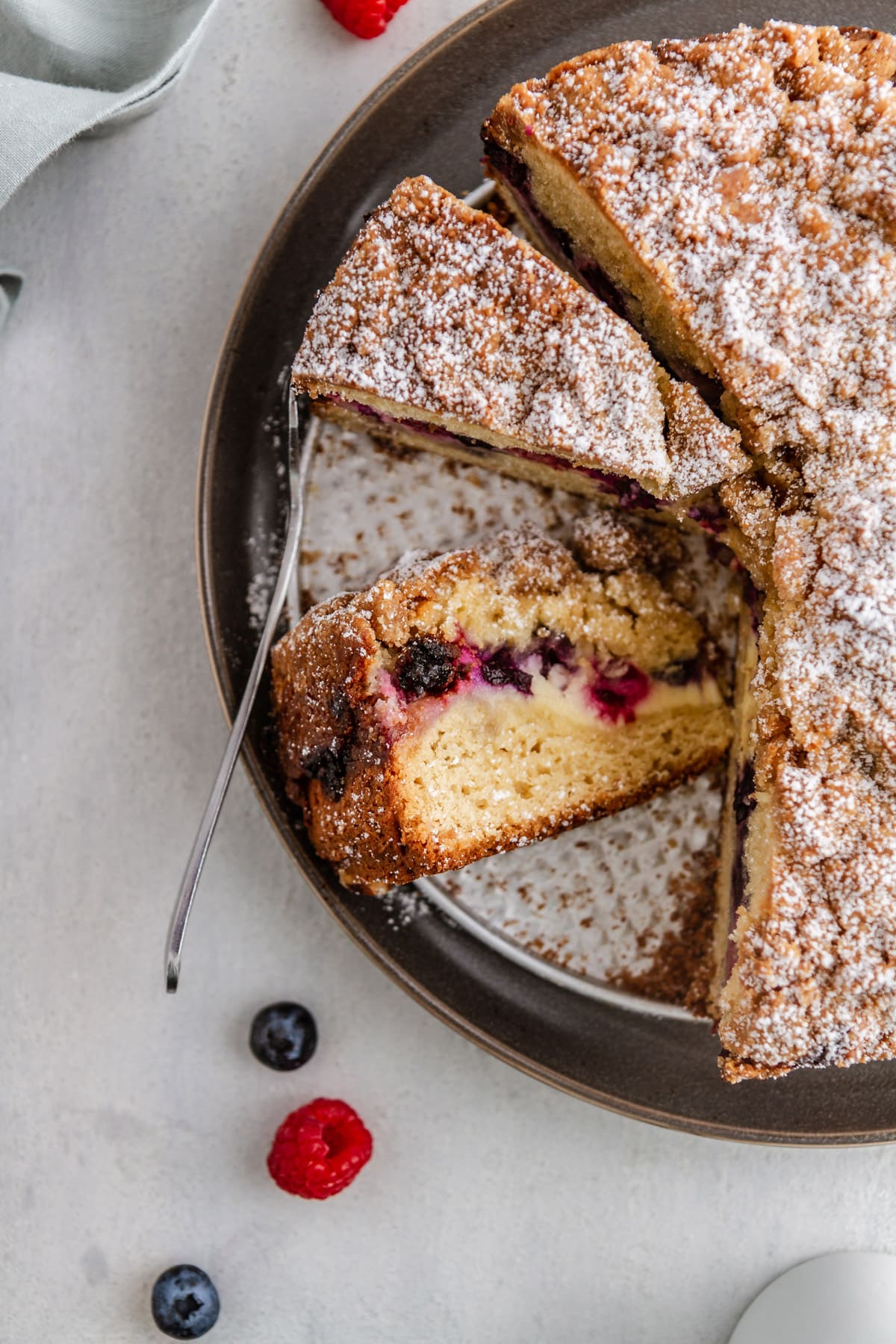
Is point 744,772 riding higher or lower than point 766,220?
lower

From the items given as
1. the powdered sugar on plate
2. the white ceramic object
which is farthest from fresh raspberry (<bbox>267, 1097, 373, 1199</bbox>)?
the white ceramic object

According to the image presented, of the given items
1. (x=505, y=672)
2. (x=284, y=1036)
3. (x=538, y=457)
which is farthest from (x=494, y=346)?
(x=284, y=1036)

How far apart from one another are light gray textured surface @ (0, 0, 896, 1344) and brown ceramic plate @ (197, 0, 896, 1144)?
24cm

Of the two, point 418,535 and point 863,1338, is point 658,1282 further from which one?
point 418,535

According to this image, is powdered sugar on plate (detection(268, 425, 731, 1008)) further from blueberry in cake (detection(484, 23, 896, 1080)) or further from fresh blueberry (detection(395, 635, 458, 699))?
blueberry in cake (detection(484, 23, 896, 1080))

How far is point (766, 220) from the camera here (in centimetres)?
192

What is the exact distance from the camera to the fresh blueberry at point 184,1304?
258 cm

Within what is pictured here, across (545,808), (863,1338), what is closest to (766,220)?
(545,808)

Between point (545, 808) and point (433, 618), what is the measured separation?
49 centimetres

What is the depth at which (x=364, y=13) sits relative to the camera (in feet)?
7.88

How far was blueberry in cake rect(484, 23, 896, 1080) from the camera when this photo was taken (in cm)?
190

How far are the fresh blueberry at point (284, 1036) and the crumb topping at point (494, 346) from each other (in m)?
1.48

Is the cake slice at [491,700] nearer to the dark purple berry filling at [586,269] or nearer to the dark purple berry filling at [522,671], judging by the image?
the dark purple berry filling at [522,671]

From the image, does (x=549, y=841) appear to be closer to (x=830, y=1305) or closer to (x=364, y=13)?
(x=830, y=1305)
